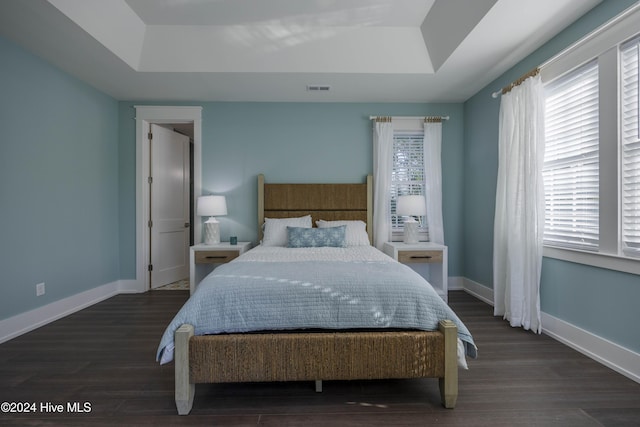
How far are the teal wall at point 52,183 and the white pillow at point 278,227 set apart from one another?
6.52 ft

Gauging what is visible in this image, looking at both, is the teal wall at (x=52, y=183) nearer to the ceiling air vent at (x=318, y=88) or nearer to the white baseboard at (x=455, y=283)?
the ceiling air vent at (x=318, y=88)

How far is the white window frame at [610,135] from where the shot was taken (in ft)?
6.98

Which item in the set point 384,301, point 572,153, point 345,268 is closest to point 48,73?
point 345,268

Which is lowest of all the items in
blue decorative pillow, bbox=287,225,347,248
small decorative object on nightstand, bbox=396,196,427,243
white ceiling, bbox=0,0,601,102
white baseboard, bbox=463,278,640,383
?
white baseboard, bbox=463,278,640,383

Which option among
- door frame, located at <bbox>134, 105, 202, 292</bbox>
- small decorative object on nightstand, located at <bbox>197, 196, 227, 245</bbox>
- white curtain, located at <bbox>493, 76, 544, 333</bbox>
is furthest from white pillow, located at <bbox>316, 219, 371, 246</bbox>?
door frame, located at <bbox>134, 105, 202, 292</bbox>

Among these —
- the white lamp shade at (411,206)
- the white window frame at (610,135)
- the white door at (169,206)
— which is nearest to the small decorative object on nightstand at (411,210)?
the white lamp shade at (411,206)

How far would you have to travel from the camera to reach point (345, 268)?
2.22 metres

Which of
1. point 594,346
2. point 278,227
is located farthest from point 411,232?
point 594,346

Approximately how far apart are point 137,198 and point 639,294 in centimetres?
494

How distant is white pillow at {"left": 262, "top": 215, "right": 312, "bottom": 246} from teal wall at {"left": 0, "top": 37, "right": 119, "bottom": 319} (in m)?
1.99

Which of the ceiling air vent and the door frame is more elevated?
the ceiling air vent

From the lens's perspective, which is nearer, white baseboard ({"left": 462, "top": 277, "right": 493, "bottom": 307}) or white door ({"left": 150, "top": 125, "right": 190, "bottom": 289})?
white baseboard ({"left": 462, "top": 277, "right": 493, "bottom": 307})

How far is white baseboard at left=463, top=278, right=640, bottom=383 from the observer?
2.06 m

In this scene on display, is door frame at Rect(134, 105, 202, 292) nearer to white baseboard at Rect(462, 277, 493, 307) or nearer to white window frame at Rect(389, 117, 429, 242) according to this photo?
white window frame at Rect(389, 117, 429, 242)
